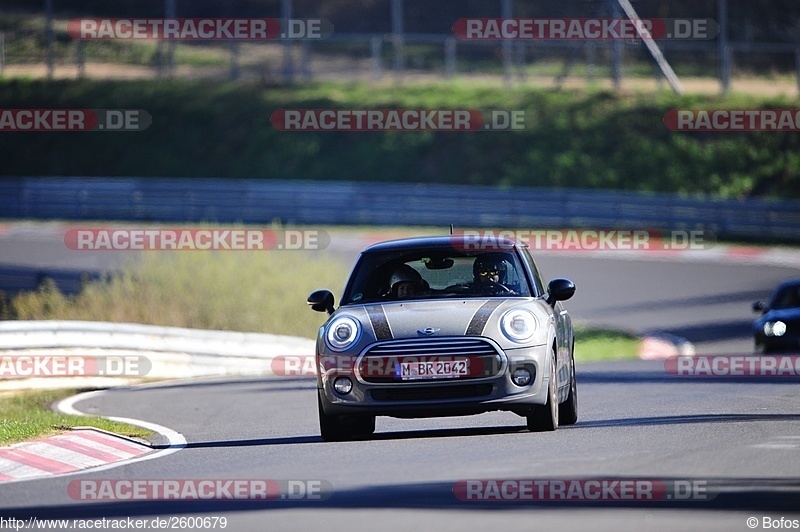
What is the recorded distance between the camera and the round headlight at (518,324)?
10.9 meters

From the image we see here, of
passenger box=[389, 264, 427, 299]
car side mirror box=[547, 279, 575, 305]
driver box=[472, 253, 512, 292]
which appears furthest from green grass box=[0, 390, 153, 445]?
car side mirror box=[547, 279, 575, 305]

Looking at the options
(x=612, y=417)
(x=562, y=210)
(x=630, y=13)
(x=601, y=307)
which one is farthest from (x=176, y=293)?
(x=630, y=13)

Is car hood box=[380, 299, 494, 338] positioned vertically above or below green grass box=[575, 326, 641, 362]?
above

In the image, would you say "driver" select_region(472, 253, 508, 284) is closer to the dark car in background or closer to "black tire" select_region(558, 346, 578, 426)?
the dark car in background

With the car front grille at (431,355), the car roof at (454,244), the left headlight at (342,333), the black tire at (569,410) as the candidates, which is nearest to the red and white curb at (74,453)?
the left headlight at (342,333)

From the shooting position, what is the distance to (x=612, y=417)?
42.5 feet

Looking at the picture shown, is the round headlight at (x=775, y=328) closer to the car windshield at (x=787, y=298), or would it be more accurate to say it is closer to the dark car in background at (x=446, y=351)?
the car windshield at (x=787, y=298)

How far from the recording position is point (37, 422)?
43.7 ft

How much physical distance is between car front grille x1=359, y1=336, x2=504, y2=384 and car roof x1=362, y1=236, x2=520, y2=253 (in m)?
1.32

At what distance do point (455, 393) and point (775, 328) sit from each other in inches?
506

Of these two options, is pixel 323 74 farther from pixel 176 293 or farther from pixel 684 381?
pixel 684 381

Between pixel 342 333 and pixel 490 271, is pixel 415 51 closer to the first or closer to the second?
pixel 490 271

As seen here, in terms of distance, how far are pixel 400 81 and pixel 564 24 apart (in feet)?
19.6

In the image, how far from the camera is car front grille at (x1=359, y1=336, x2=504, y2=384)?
35.1ft
